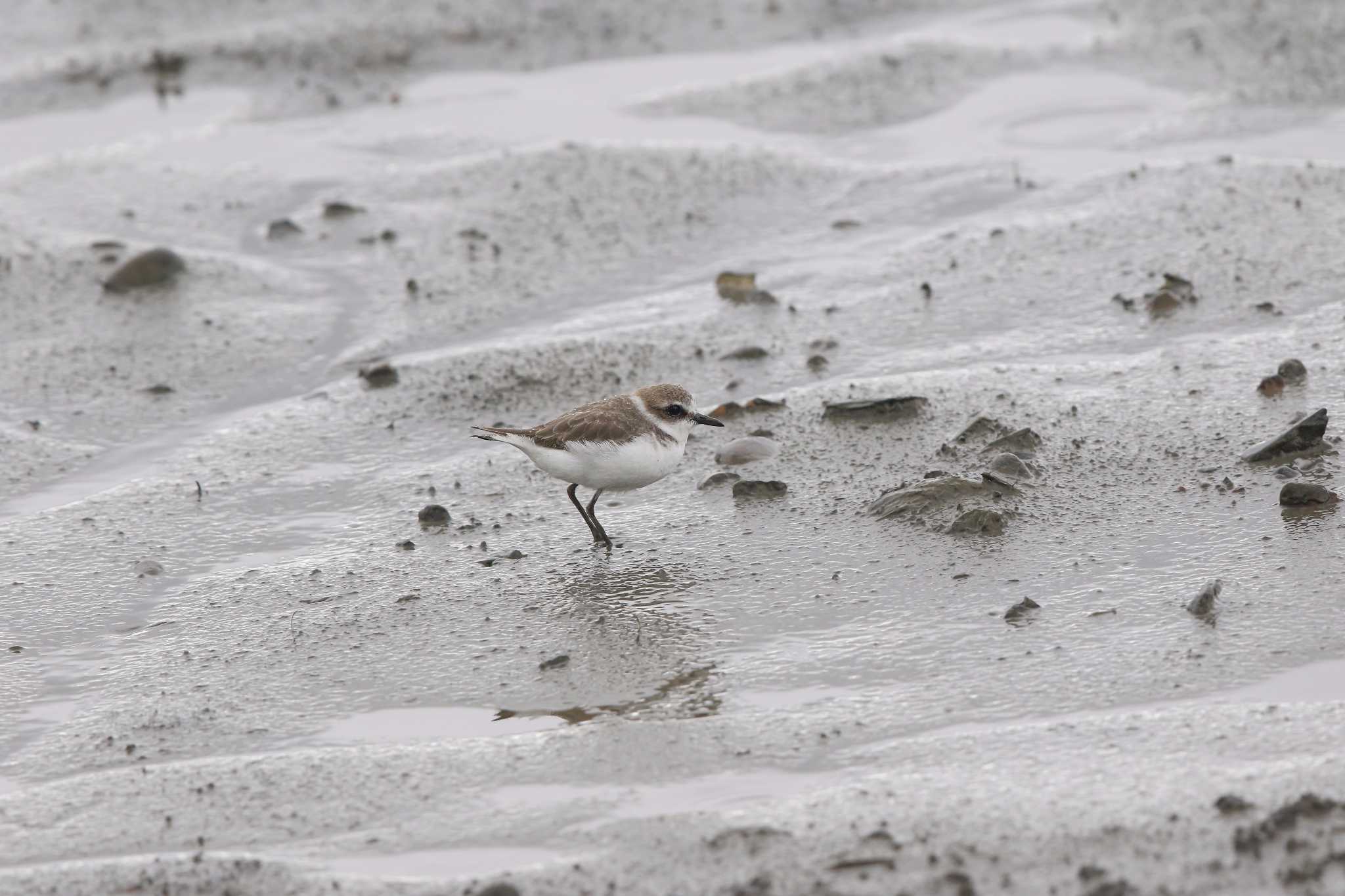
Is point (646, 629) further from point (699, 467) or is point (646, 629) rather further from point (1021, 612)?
point (699, 467)

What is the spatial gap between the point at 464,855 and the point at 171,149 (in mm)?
7865

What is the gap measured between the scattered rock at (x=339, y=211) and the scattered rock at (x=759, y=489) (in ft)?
13.8

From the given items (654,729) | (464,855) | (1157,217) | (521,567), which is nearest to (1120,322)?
(1157,217)

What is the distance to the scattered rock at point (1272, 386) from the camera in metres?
6.60

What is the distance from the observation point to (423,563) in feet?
19.7

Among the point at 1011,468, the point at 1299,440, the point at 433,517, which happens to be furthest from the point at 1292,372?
the point at 433,517

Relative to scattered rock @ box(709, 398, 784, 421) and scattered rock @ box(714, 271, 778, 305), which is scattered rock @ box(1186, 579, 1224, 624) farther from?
scattered rock @ box(714, 271, 778, 305)

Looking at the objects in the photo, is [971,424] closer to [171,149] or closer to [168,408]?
[168,408]

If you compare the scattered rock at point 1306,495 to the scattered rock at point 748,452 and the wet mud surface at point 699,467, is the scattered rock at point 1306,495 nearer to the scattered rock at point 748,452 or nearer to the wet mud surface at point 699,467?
the wet mud surface at point 699,467

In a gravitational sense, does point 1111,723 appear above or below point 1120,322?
below

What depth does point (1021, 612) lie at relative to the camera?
5219mm

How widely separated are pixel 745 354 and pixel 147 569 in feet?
9.58

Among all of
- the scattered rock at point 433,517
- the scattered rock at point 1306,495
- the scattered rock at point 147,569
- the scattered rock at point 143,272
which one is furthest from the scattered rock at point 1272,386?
the scattered rock at point 143,272

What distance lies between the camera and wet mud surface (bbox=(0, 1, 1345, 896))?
437 cm
